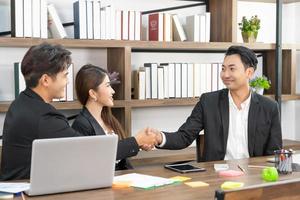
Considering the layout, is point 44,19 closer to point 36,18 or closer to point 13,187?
point 36,18

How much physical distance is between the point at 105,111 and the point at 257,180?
48.2 inches

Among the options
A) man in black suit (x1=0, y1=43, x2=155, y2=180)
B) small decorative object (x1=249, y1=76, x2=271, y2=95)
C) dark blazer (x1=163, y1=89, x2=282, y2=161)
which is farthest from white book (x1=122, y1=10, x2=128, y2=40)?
man in black suit (x1=0, y1=43, x2=155, y2=180)

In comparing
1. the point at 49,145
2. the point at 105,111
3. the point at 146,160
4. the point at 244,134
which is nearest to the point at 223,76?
the point at 244,134

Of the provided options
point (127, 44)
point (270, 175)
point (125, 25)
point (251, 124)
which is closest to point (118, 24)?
point (125, 25)

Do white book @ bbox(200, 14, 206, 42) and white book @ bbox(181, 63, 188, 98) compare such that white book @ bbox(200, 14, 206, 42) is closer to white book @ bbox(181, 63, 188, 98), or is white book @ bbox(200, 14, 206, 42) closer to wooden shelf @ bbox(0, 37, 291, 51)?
wooden shelf @ bbox(0, 37, 291, 51)

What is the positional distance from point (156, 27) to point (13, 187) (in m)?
2.31

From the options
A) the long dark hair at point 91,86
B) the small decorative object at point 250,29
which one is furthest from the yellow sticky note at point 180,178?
the small decorative object at point 250,29

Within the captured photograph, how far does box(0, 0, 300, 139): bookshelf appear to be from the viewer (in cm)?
361

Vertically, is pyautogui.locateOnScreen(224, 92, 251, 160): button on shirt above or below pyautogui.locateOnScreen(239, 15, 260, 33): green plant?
below

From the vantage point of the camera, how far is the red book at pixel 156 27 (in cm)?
400

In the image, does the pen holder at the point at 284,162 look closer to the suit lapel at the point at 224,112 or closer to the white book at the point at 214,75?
the suit lapel at the point at 224,112

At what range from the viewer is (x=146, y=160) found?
3.83m

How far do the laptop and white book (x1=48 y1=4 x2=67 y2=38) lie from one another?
176 cm

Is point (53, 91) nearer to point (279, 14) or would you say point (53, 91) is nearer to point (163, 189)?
point (163, 189)
